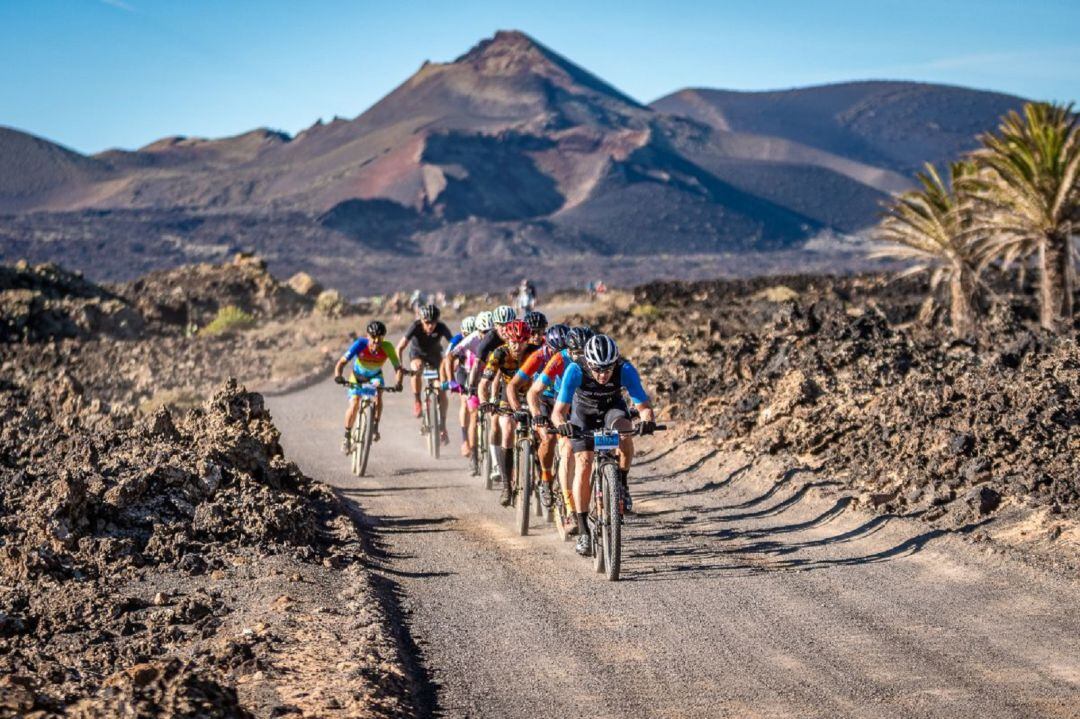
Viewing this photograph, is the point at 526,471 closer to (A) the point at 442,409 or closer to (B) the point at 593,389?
(B) the point at 593,389

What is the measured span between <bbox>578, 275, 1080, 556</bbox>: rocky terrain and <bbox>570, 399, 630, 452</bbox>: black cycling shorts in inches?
135

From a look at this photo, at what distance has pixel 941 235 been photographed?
105 ft

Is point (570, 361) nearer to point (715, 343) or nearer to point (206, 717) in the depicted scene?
point (206, 717)

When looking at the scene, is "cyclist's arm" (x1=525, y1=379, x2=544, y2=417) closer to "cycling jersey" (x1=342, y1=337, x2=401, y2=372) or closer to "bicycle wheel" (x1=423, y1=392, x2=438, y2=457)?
"cycling jersey" (x1=342, y1=337, x2=401, y2=372)

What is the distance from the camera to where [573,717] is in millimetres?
7844

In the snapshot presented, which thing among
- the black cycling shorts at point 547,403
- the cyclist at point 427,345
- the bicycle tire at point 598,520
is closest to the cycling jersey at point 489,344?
the black cycling shorts at point 547,403

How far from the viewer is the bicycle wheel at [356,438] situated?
19266mm

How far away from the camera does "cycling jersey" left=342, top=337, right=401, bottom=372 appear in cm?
1855

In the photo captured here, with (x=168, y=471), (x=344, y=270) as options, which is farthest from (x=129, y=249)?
(x=168, y=471)

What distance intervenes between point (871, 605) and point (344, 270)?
16308 cm

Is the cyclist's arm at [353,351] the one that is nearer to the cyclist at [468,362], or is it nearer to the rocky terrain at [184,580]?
the cyclist at [468,362]

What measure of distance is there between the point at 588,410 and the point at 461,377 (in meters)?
6.65

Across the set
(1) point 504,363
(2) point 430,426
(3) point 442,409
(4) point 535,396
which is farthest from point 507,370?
(2) point 430,426

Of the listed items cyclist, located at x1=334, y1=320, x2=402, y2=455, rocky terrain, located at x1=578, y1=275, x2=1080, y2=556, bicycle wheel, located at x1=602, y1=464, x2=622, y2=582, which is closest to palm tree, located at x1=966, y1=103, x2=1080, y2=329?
rocky terrain, located at x1=578, y1=275, x2=1080, y2=556
